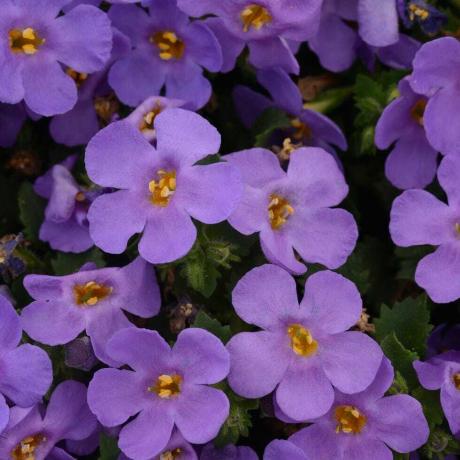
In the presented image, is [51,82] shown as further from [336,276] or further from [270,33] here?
[336,276]

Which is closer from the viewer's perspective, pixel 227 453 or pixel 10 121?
pixel 227 453

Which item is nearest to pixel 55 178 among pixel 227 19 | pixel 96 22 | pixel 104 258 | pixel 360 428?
pixel 104 258

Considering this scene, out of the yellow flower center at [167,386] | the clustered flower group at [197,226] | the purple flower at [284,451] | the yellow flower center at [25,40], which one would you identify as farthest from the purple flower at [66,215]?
the purple flower at [284,451]

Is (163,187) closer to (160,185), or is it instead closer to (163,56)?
(160,185)

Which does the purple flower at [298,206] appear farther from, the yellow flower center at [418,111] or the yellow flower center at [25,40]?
the yellow flower center at [25,40]

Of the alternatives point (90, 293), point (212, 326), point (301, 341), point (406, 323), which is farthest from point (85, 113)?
point (406, 323)

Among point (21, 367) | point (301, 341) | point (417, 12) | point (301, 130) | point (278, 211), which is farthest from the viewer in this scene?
point (301, 130)

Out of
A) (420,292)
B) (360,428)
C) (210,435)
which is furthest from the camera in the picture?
(420,292)
